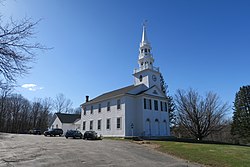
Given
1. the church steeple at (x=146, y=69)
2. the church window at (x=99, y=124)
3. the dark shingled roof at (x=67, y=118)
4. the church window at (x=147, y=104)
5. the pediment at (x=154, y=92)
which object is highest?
the church steeple at (x=146, y=69)

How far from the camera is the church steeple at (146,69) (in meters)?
39.6

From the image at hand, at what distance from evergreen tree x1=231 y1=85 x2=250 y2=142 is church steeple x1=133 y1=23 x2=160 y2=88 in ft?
92.1

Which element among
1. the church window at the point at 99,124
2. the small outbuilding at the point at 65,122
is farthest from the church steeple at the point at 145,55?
the small outbuilding at the point at 65,122

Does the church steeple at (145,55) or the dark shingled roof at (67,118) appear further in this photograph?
the dark shingled roof at (67,118)

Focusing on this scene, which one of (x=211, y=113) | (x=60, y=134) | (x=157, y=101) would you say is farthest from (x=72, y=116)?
(x=211, y=113)

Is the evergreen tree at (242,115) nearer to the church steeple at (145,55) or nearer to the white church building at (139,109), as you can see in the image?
the white church building at (139,109)

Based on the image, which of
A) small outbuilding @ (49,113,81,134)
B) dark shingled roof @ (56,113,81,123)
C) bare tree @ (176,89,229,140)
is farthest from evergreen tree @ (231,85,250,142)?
dark shingled roof @ (56,113,81,123)

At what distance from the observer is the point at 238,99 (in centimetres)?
5838

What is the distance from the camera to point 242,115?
182 ft

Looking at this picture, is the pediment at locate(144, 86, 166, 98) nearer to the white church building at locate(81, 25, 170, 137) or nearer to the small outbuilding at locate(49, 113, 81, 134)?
the white church building at locate(81, 25, 170, 137)

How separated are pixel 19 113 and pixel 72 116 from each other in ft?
95.9

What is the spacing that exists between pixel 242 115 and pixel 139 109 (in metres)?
33.8

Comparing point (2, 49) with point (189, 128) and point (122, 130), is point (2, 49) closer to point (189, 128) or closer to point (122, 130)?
point (122, 130)

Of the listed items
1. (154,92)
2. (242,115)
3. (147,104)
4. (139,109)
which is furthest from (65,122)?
(242,115)
